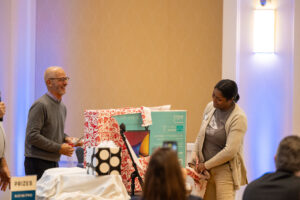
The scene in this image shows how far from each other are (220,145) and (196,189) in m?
0.40

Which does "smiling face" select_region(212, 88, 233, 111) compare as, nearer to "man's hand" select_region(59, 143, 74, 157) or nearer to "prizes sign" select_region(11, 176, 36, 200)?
"man's hand" select_region(59, 143, 74, 157)

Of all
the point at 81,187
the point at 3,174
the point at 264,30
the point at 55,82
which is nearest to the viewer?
the point at 81,187

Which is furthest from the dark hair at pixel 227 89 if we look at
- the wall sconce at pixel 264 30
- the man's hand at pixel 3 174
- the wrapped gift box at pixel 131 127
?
the wall sconce at pixel 264 30

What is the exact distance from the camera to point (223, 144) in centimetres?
339

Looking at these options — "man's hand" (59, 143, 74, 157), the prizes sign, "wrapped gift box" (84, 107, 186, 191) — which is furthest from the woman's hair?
"man's hand" (59, 143, 74, 157)

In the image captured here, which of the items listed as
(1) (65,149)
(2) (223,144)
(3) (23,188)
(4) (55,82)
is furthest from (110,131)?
(4) (55,82)

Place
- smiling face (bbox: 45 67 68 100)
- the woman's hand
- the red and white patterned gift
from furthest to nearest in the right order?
smiling face (bbox: 45 67 68 100) < the woman's hand < the red and white patterned gift

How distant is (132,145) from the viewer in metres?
3.07

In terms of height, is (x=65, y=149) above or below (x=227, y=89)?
below

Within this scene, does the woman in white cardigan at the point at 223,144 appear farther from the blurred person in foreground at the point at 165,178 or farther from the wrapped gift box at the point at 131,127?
the blurred person in foreground at the point at 165,178

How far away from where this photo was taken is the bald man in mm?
3590

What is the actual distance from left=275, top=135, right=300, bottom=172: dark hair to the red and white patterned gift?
1201mm

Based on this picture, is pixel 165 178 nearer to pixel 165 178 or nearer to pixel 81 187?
pixel 165 178

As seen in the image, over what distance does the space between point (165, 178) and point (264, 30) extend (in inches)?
149
